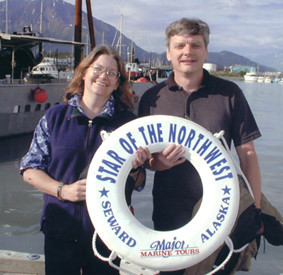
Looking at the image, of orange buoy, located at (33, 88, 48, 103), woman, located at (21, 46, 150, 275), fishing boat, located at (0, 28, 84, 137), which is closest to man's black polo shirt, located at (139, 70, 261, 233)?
woman, located at (21, 46, 150, 275)

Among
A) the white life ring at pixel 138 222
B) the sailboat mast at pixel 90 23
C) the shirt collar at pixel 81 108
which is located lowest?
the white life ring at pixel 138 222

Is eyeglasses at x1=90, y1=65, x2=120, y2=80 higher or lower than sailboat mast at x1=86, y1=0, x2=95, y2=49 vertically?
lower

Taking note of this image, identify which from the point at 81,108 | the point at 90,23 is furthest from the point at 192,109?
the point at 90,23

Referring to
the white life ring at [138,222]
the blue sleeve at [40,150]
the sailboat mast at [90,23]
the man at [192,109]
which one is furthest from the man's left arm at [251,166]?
the sailboat mast at [90,23]

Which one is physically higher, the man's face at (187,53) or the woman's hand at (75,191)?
the man's face at (187,53)

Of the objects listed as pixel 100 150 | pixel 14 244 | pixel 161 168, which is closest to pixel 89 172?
pixel 100 150

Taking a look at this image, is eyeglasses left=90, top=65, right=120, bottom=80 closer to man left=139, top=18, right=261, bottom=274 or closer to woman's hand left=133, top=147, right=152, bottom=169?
man left=139, top=18, right=261, bottom=274

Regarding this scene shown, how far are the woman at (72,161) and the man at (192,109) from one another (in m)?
0.24

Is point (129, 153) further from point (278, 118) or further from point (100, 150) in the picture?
point (278, 118)

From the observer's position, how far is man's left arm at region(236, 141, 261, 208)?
2.06 meters

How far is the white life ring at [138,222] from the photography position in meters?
1.76

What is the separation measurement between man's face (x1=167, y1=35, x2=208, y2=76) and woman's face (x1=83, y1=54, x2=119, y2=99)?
12.2 inches

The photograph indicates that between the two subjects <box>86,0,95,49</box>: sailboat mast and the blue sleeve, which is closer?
the blue sleeve

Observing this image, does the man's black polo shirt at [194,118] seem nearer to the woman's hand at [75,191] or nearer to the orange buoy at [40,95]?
the woman's hand at [75,191]
